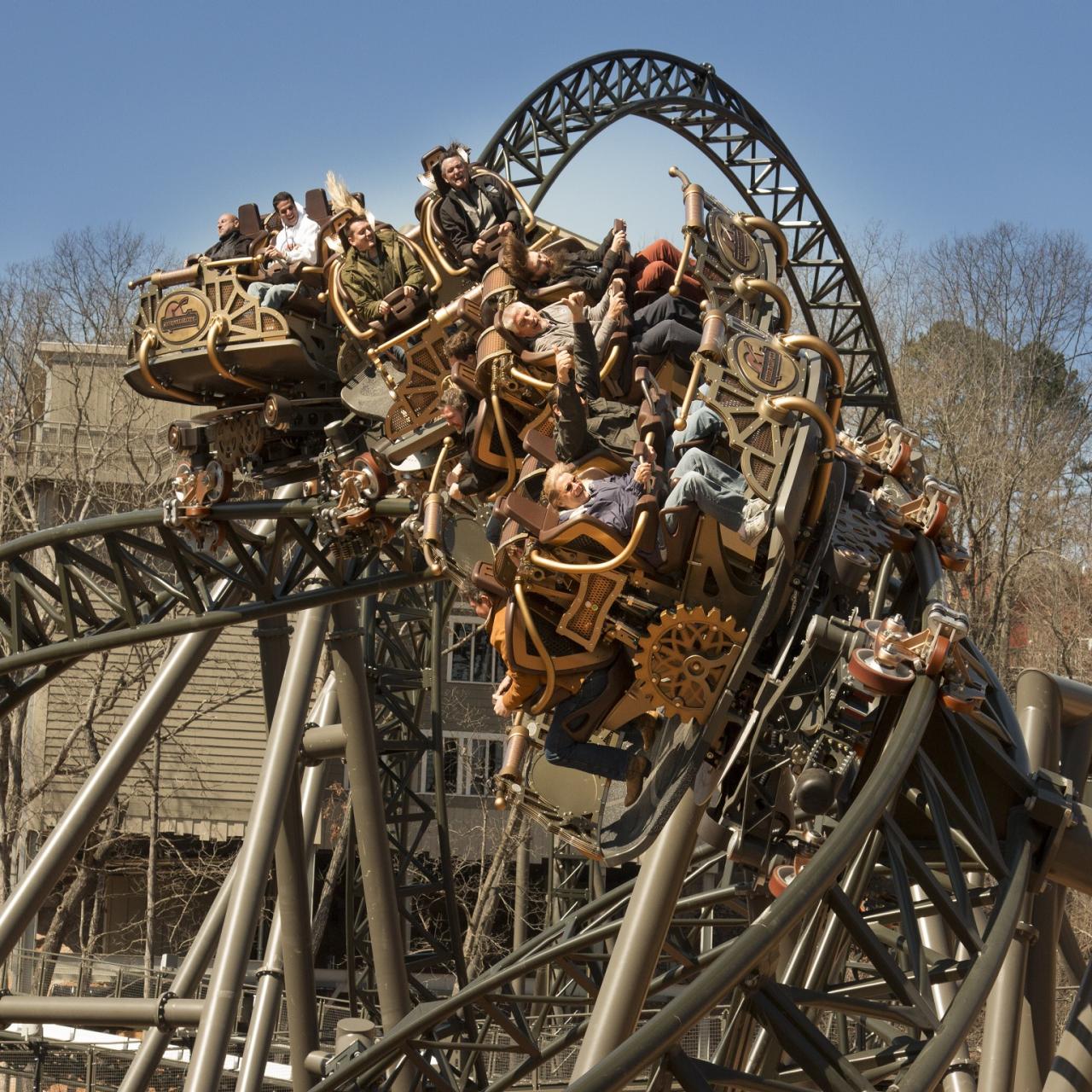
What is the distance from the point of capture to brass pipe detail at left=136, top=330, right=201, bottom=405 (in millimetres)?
10312

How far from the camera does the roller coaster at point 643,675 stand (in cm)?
666

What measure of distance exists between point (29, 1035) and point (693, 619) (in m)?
10.5

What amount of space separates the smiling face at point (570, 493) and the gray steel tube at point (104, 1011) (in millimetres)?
4497

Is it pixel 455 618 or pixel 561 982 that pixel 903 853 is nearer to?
pixel 561 982

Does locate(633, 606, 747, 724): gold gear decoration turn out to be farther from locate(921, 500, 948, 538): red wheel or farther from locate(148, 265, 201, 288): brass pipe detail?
locate(148, 265, 201, 288): brass pipe detail

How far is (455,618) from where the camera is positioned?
2419 cm

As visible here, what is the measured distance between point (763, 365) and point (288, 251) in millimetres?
3892

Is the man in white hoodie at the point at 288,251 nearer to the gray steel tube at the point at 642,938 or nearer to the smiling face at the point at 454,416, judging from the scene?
the smiling face at the point at 454,416

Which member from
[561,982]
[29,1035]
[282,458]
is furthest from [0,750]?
[282,458]

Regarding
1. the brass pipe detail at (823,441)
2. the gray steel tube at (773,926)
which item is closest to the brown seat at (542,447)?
the brass pipe detail at (823,441)

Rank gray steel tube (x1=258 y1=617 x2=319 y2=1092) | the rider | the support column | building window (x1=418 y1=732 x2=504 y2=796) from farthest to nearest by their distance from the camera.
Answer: building window (x1=418 y1=732 x2=504 y2=796), the support column, gray steel tube (x1=258 y1=617 x2=319 y2=1092), the rider

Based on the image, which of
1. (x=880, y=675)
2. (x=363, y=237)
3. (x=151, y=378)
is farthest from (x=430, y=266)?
(x=880, y=675)

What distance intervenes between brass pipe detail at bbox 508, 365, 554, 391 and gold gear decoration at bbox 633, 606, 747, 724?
1.26 meters

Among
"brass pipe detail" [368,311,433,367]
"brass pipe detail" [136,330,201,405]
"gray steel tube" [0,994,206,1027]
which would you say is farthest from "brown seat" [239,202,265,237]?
"gray steel tube" [0,994,206,1027]
